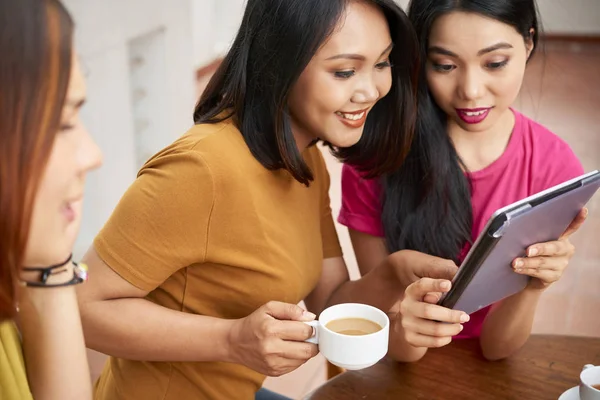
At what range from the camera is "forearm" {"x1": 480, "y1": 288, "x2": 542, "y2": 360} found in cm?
139

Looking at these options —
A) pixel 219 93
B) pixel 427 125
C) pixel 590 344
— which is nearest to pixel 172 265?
pixel 219 93

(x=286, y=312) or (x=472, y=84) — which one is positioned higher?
(x=472, y=84)

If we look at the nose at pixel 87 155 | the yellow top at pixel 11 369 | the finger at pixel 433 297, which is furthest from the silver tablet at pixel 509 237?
the yellow top at pixel 11 369

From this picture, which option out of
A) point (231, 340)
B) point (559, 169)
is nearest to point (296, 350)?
point (231, 340)

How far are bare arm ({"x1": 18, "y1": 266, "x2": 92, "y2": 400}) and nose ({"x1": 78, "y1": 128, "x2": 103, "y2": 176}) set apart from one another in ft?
0.65

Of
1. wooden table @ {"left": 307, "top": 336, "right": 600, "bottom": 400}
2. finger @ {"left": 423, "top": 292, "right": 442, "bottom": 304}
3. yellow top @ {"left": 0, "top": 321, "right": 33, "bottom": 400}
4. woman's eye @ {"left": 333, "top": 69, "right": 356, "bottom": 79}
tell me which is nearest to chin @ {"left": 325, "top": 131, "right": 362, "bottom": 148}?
woman's eye @ {"left": 333, "top": 69, "right": 356, "bottom": 79}

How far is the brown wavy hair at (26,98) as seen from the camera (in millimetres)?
739

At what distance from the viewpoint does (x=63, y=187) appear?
85 cm

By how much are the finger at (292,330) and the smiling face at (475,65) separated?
652 millimetres

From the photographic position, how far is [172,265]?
1.23 m

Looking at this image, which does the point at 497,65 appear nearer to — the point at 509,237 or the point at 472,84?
the point at 472,84

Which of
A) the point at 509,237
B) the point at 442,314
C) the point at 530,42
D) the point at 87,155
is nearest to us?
the point at 87,155

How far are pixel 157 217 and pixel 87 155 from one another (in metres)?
0.32

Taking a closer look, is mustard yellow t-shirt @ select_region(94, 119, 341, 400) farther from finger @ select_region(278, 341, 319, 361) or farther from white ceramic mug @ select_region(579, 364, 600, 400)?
white ceramic mug @ select_region(579, 364, 600, 400)
